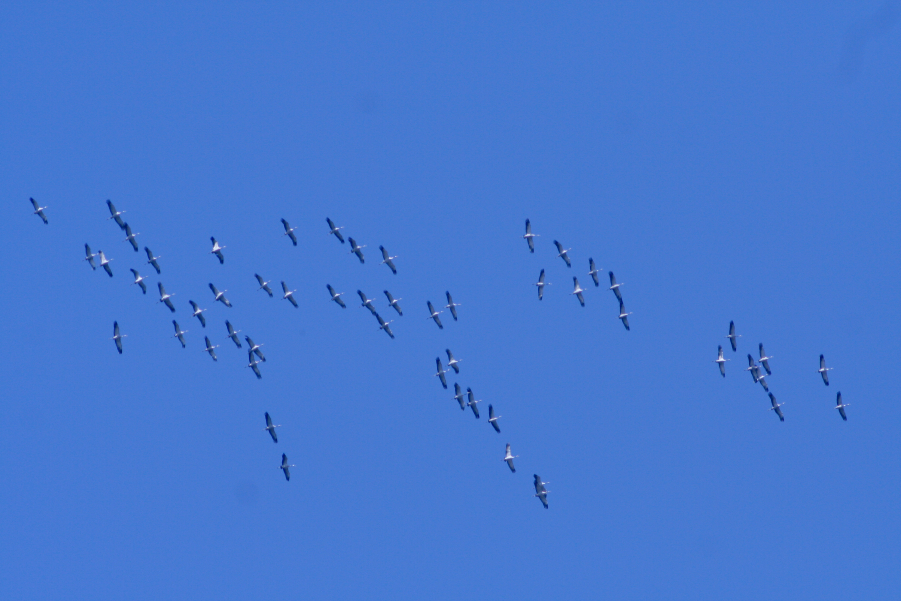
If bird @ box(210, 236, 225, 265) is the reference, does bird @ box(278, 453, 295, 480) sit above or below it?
below

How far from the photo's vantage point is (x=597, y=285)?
139250mm

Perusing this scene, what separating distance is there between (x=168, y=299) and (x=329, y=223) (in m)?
15.1

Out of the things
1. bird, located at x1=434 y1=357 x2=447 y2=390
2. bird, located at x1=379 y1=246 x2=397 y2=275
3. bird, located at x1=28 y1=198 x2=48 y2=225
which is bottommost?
bird, located at x1=434 y1=357 x2=447 y2=390

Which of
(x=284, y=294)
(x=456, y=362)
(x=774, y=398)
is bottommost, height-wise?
(x=774, y=398)

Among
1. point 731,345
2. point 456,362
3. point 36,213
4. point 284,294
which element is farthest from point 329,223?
point 731,345

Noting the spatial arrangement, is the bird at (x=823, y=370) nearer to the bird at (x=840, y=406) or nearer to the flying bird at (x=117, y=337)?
the bird at (x=840, y=406)

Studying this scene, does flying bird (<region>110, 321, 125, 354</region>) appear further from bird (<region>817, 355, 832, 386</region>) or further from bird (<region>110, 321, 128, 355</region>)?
bird (<region>817, 355, 832, 386</region>)

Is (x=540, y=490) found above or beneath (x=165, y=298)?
beneath

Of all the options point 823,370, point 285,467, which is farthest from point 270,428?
point 823,370

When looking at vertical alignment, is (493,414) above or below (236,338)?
below

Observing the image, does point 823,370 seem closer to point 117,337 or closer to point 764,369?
Answer: point 764,369

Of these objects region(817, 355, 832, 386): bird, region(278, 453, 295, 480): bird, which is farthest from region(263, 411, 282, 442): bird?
region(817, 355, 832, 386): bird

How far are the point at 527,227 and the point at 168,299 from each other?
30593 mm

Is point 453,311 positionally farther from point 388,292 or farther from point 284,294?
point 284,294
